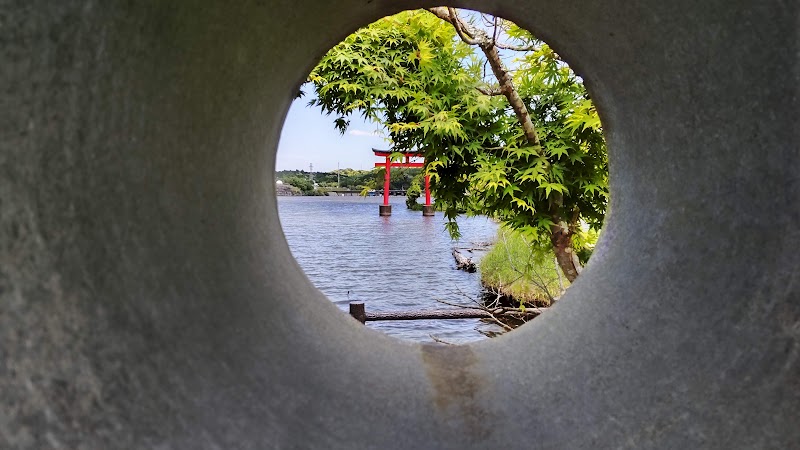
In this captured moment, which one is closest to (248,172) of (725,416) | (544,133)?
→ (725,416)

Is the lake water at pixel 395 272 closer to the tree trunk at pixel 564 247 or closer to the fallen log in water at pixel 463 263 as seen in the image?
the fallen log in water at pixel 463 263

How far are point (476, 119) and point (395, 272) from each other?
1403 centimetres

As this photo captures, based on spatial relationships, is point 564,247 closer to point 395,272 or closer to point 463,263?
point 463,263

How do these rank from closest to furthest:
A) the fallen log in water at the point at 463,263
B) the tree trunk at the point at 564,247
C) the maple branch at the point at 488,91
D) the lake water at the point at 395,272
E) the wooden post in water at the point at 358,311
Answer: the tree trunk at the point at 564,247
the maple branch at the point at 488,91
the wooden post in water at the point at 358,311
the lake water at the point at 395,272
the fallen log in water at the point at 463,263

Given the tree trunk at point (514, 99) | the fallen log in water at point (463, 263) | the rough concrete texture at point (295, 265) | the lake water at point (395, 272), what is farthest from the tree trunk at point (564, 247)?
the fallen log in water at point (463, 263)

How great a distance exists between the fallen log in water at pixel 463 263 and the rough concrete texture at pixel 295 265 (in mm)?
16011

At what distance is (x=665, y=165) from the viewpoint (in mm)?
1855

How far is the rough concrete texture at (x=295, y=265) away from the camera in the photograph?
92cm

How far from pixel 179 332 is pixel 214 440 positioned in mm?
226

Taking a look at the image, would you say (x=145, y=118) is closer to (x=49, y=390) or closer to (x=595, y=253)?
(x=49, y=390)

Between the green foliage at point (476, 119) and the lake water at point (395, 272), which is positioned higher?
the green foliage at point (476, 119)

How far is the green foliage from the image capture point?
207 inches

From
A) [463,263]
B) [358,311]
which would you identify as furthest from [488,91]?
[463,263]

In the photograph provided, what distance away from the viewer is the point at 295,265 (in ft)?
7.16
